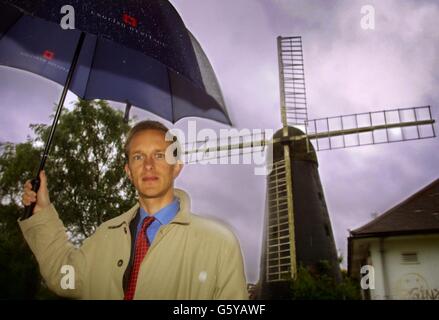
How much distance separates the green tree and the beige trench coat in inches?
224

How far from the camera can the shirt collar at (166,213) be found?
3.10 metres

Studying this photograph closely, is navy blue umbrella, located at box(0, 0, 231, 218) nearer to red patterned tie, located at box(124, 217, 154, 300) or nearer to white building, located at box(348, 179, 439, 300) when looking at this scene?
red patterned tie, located at box(124, 217, 154, 300)

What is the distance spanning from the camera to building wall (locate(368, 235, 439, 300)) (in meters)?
8.95

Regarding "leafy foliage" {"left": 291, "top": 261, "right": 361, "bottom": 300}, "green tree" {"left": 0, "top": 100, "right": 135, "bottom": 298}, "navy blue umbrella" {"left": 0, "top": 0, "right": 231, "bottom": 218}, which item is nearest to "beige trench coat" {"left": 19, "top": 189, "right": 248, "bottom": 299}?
"navy blue umbrella" {"left": 0, "top": 0, "right": 231, "bottom": 218}

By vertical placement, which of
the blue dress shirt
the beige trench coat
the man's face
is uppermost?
the man's face

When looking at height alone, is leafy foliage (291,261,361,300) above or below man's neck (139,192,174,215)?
below

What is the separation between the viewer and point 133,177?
10.4 feet

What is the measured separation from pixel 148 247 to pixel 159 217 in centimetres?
26

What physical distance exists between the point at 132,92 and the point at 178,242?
1.70m

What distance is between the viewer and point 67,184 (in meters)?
9.24

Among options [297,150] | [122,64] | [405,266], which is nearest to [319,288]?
[405,266]

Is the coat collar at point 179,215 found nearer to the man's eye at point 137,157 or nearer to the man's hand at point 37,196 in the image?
the man's eye at point 137,157
